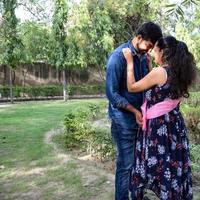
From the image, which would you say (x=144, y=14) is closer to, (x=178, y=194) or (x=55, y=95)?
(x=55, y=95)

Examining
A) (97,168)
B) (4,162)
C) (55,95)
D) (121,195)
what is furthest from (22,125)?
(55,95)

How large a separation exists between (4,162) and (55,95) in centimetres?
2128

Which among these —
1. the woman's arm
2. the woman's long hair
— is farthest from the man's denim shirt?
the woman's long hair

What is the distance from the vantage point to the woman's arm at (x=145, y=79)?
14.1 feet

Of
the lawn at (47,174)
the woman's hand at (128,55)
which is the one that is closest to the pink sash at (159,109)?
the woman's hand at (128,55)

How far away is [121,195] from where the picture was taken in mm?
4750

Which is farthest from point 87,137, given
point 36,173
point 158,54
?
point 158,54

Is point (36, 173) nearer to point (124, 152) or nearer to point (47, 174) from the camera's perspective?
point (47, 174)

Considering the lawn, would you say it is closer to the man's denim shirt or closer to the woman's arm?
the man's denim shirt

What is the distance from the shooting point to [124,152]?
4598 mm

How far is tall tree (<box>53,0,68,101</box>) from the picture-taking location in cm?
2552

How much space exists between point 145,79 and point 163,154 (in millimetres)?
713

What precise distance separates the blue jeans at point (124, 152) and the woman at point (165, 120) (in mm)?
101

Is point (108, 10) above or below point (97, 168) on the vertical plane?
above
